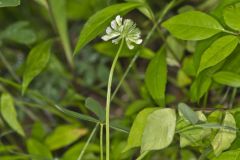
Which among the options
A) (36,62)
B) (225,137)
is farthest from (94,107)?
(36,62)

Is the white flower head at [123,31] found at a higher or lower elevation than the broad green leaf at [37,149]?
higher

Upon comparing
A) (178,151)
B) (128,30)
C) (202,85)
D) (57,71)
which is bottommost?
(178,151)

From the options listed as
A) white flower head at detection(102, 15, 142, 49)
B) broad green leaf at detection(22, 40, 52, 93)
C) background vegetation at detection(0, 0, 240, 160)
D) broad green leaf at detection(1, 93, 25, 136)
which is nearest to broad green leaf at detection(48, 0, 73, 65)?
background vegetation at detection(0, 0, 240, 160)

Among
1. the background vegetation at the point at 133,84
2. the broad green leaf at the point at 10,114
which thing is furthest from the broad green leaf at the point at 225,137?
the broad green leaf at the point at 10,114

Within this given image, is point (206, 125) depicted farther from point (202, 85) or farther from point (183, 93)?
point (183, 93)

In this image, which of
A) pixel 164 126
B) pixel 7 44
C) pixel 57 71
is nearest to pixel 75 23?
pixel 7 44

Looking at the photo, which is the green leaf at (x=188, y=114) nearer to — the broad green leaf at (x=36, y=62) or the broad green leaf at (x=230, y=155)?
the broad green leaf at (x=230, y=155)

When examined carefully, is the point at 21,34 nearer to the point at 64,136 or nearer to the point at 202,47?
the point at 64,136
